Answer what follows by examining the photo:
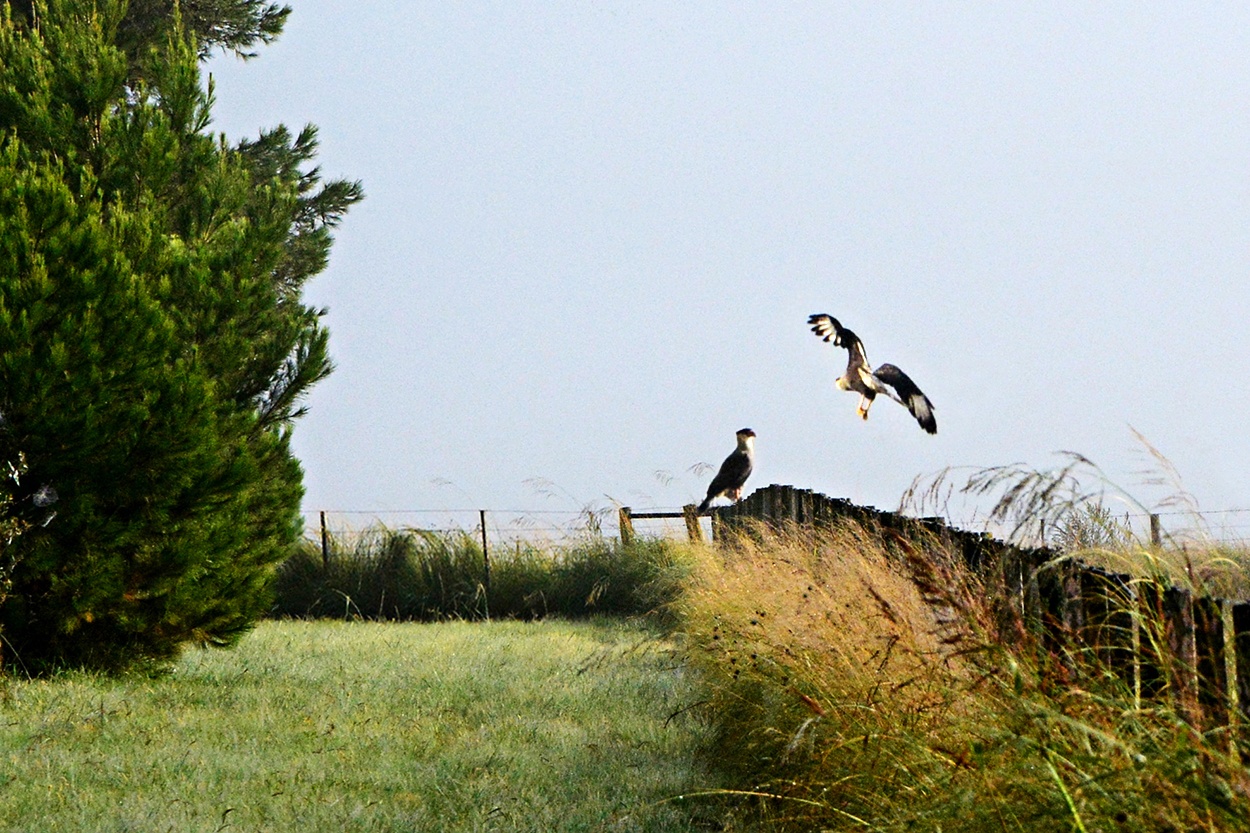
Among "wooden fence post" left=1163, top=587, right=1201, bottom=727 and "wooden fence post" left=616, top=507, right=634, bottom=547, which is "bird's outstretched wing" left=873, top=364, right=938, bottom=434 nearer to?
"wooden fence post" left=616, top=507, right=634, bottom=547

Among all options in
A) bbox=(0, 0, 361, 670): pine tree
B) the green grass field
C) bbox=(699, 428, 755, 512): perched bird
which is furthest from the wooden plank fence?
bbox=(699, 428, 755, 512): perched bird

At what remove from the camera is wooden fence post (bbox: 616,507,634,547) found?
14303mm

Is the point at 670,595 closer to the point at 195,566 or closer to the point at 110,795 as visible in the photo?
the point at 195,566

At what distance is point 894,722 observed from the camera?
12.4ft

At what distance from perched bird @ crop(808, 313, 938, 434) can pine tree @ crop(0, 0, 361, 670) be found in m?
4.60

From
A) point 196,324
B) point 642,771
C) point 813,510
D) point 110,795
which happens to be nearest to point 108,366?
point 196,324

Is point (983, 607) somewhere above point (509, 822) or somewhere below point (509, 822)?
above

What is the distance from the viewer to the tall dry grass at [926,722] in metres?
2.55

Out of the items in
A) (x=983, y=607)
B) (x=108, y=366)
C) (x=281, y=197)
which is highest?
(x=281, y=197)

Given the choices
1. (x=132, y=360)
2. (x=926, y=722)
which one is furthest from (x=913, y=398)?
(x=926, y=722)

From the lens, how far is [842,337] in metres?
11.5

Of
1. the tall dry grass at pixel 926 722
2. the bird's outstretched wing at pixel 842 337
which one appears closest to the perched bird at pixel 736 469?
the bird's outstretched wing at pixel 842 337

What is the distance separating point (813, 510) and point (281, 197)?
17.6 ft

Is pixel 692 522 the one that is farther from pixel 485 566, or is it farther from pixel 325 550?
pixel 325 550
